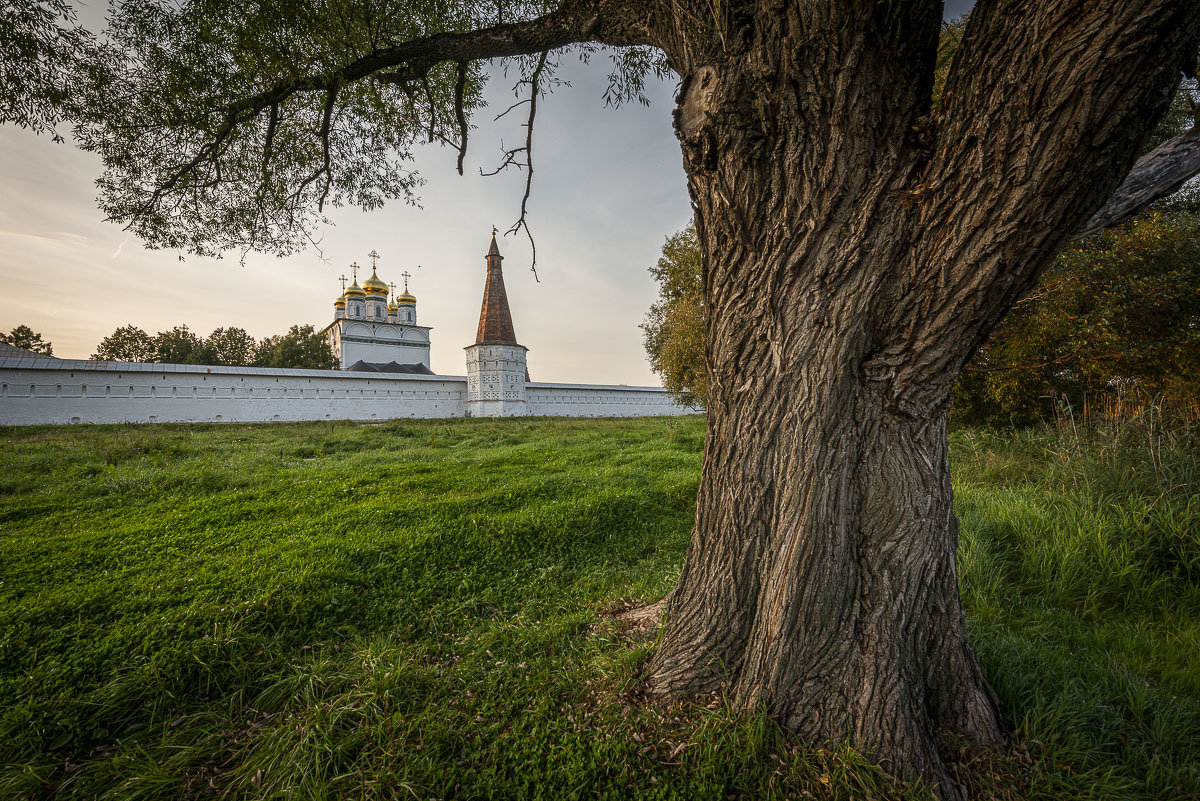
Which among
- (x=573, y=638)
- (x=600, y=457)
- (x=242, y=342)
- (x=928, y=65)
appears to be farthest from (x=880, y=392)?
(x=242, y=342)

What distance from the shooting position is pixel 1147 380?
5.63 metres

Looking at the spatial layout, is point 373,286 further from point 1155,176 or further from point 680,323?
point 1155,176

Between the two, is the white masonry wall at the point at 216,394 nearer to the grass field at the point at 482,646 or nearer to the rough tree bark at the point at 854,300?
the grass field at the point at 482,646

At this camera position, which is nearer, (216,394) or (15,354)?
(15,354)

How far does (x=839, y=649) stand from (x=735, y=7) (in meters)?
2.37

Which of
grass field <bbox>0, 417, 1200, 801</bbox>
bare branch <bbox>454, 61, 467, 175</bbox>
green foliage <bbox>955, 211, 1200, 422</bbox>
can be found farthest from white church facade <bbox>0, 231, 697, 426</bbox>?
green foliage <bbox>955, 211, 1200, 422</bbox>

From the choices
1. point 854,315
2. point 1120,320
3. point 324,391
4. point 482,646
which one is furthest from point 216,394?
point 1120,320

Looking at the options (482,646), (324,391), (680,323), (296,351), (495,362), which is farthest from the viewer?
(296,351)

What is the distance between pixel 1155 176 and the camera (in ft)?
5.05

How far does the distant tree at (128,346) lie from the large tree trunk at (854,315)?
42.4 metres

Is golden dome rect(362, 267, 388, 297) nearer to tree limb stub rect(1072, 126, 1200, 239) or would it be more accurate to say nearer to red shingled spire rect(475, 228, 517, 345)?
red shingled spire rect(475, 228, 517, 345)

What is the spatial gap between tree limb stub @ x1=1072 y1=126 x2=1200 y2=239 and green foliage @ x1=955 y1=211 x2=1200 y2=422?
442cm

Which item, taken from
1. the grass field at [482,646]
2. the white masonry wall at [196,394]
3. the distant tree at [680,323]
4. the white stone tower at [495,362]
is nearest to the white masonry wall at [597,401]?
the white stone tower at [495,362]

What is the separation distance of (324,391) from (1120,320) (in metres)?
24.3
